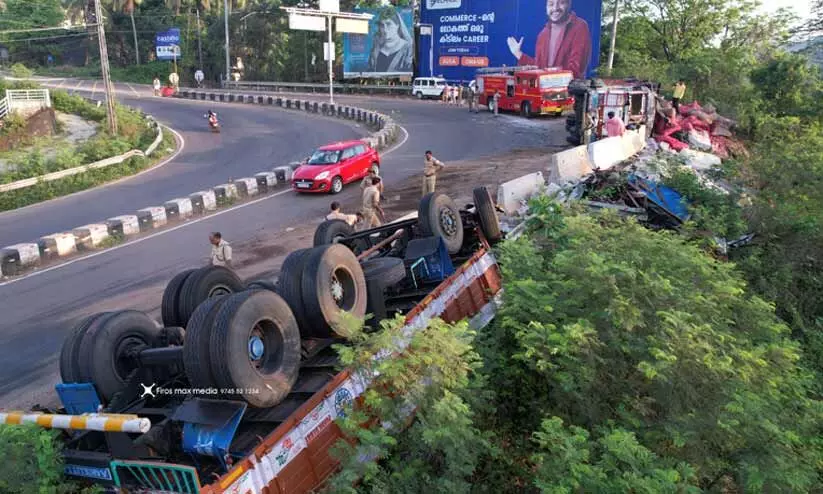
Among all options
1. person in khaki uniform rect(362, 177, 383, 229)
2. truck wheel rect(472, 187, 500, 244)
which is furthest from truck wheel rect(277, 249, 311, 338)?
person in khaki uniform rect(362, 177, 383, 229)

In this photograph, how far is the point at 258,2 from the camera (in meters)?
64.9

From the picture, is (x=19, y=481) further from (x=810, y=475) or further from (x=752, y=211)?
(x=752, y=211)

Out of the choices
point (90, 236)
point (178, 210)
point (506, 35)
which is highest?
point (506, 35)

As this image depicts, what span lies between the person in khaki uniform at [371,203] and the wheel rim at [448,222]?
371cm

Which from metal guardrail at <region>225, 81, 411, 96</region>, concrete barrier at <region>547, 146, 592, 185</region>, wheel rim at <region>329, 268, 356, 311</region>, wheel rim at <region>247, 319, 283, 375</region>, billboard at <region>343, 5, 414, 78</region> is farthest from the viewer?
billboard at <region>343, 5, 414, 78</region>

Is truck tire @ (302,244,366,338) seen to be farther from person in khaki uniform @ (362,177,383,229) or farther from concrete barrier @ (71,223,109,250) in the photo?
concrete barrier @ (71,223,109,250)

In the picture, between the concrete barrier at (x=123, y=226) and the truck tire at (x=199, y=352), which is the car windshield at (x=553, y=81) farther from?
the truck tire at (x=199, y=352)

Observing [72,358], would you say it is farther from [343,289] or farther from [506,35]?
[506,35]

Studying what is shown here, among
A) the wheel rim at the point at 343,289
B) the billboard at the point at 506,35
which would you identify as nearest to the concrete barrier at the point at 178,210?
the wheel rim at the point at 343,289

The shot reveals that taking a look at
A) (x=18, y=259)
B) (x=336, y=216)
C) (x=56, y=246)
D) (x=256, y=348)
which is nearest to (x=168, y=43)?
(x=56, y=246)

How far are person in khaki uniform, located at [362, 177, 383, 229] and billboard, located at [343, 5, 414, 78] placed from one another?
133ft

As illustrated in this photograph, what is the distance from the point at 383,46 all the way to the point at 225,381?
4971 cm

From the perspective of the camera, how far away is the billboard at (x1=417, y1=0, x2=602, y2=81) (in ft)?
135

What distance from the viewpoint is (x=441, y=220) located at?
29.7ft
